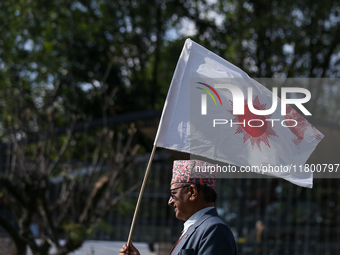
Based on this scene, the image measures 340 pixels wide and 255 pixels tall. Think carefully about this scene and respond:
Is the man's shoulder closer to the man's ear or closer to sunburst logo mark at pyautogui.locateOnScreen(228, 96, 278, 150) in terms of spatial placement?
the man's ear

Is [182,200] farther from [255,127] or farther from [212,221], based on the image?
[255,127]

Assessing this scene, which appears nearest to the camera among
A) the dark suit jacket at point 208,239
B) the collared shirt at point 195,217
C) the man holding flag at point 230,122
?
the dark suit jacket at point 208,239

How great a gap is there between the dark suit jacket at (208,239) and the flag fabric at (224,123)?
2.33 ft

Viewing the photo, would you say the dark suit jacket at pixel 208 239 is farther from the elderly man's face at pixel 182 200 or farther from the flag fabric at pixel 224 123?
the flag fabric at pixel 224 123

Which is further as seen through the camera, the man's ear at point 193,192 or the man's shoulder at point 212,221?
the man's ear at point 193,192

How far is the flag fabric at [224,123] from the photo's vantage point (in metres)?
3.26

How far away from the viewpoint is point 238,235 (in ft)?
24.7

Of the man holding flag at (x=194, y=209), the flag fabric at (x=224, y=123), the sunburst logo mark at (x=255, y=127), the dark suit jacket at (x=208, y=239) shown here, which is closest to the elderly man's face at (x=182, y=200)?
the man holding flag at (x=194, y=209)

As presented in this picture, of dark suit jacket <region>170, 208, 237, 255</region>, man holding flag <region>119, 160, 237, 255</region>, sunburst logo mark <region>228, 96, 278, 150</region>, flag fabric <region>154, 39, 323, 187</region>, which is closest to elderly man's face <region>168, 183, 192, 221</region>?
man holding flag <region>119, 160, 237, 255</region>

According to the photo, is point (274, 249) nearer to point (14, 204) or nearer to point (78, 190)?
point (78, 190)

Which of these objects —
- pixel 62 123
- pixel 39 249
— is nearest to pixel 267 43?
pixel 62 123

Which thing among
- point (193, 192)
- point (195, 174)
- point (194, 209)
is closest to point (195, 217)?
point (194, 209)

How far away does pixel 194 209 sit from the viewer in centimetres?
279

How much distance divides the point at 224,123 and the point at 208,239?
3.70 ft
